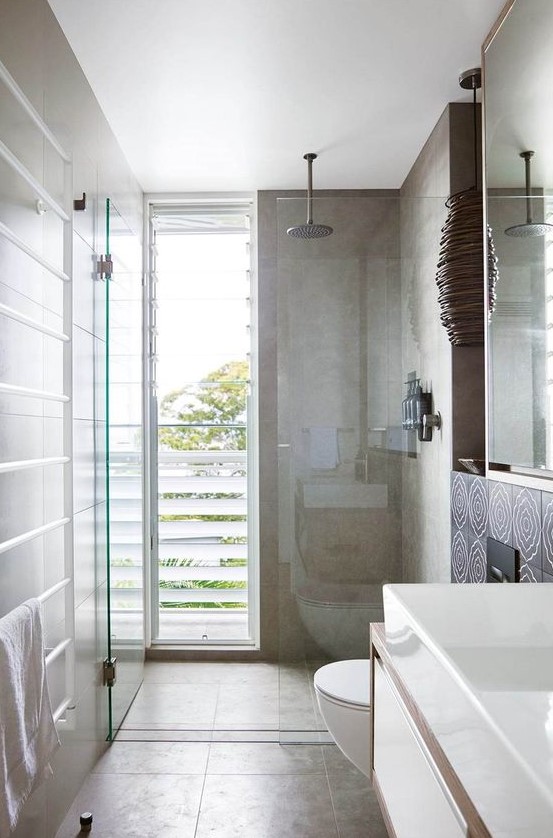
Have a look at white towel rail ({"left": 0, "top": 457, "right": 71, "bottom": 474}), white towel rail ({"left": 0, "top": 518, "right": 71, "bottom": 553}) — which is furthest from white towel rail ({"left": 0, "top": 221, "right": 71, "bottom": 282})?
white towel rail ({"left": 0, "top": 518, "right": 71, "bottom": 553})

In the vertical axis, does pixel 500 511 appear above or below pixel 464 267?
below

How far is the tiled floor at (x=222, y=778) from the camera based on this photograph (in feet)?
6.47

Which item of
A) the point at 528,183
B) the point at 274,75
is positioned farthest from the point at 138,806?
the point at 274,75

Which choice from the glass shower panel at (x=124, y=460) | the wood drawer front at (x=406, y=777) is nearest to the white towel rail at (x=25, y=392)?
the glass shower panel at (x=124, y=460)

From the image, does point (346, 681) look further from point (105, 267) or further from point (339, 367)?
point (105, 267)

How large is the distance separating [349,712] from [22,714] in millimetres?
995

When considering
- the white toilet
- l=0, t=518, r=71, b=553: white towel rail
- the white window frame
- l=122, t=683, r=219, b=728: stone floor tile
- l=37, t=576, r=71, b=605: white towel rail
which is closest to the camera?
l=0, t=518, r=71, b=553: white towel rail

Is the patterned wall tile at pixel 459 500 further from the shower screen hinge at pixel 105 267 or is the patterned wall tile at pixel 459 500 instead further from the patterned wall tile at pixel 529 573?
the shower screen hinge at pixel 105 267

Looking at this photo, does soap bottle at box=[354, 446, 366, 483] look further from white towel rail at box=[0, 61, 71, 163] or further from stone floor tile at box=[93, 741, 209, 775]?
white towel rail at box=[0, 61, 71, 163]

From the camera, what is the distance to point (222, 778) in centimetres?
225

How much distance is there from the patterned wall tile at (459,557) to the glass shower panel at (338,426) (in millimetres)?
230

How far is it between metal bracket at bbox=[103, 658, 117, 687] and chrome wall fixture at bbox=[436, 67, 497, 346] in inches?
68.9

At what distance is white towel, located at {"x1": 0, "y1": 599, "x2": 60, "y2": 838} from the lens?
1277 millimetres

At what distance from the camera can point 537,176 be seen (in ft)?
5.06
